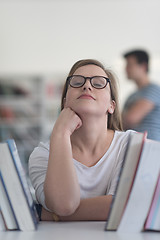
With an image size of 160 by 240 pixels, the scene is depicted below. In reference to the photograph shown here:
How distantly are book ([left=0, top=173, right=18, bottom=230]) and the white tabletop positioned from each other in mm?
20

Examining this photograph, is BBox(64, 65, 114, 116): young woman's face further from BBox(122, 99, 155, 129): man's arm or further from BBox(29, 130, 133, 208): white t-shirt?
BBox(122, 99, 155, 129): man's arm

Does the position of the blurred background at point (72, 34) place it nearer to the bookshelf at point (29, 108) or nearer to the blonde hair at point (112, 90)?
the bookshelf at point (29, 108)

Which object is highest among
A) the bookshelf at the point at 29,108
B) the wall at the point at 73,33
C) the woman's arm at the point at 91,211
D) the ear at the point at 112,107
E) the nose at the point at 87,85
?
the wall at the point at 73,33

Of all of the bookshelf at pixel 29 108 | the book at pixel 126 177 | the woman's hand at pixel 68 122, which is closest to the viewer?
the book at pixel 126 177

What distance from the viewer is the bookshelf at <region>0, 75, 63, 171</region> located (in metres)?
5.46

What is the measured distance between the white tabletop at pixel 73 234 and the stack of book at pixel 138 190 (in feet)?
0.08

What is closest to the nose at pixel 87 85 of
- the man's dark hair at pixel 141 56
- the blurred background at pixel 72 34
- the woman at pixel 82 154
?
the woman at pixel 82 154

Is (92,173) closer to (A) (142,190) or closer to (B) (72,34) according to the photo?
(A) (142,190)

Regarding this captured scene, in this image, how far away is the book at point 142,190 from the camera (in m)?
0.74

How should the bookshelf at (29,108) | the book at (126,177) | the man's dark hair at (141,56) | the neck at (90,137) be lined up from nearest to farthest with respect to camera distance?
the book at (126,177), the neck at (90,137), the man's dark hair at (141,56), the bookshelf at (29,108)

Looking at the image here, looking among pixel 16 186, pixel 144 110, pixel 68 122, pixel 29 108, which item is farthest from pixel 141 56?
pixel 29 108

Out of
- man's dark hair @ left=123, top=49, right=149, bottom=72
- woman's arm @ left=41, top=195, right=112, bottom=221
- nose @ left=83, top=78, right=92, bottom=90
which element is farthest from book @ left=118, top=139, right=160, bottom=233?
man's dark hair @ left=123, top=49, right=149, bottom=72

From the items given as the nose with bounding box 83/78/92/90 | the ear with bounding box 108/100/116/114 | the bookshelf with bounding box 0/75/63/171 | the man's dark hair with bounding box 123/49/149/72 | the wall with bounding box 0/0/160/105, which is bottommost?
the bookshelf with bounding box 0/75/63/171

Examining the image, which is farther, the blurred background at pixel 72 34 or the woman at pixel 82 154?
the blurred background at pixel 72 34
